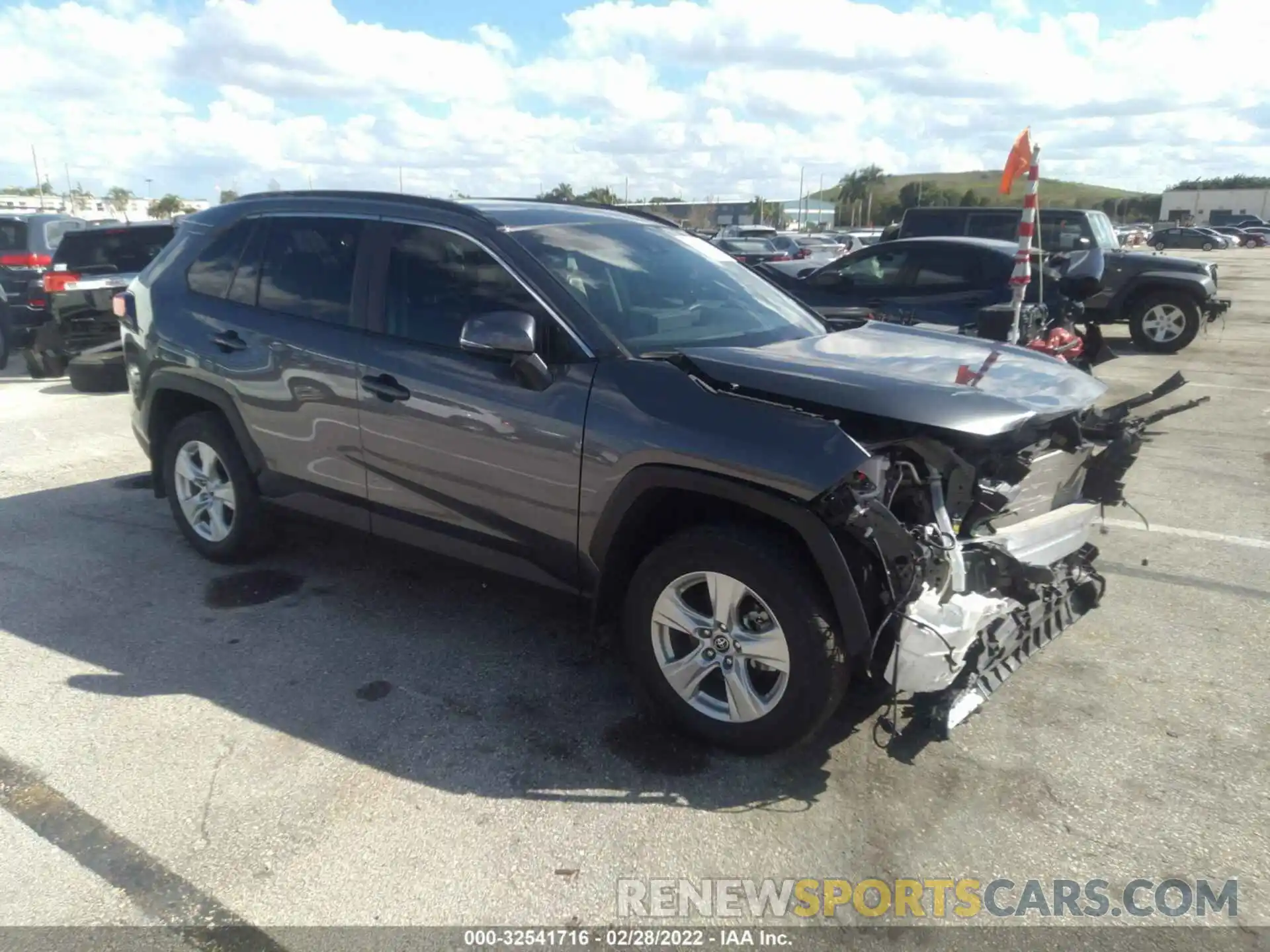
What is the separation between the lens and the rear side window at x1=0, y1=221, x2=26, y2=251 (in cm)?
1259

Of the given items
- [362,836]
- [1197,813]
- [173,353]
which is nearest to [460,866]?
[362,836]

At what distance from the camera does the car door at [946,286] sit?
9703 millimetres

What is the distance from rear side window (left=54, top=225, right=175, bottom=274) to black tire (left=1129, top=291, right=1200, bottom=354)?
12.5 metres

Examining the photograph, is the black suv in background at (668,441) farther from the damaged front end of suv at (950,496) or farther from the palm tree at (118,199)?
the palm tree at (118,199)

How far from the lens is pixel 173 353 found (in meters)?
4.93

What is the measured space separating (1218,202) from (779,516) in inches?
4418

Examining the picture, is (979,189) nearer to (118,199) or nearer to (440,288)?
(118,199)

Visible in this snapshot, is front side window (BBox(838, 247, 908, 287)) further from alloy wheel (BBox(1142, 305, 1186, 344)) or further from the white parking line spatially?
the white parking line

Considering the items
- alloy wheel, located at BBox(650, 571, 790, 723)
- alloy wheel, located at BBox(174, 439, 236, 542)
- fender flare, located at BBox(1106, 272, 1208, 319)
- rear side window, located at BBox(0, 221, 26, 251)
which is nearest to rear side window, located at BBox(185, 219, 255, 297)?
alloy wheel, located at BBox(174, 439, 236, 542)

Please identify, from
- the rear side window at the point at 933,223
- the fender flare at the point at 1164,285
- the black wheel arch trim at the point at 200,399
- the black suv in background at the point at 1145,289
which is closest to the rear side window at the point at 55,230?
the black wheel arch trim at the point at 200,399

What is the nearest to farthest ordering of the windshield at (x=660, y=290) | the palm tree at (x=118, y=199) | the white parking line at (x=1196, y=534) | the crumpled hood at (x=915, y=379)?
1. the crumpled hood at (x=915, y=379)
2. the windshield at (x=660, y=290)
3. the white parking line at (x=1196, y=534)
4. the palm tree at (x=118, y=199)

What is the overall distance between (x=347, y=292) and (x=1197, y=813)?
3.81m

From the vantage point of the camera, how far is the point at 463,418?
12.3ft

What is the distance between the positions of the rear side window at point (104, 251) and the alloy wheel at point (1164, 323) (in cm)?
1266
